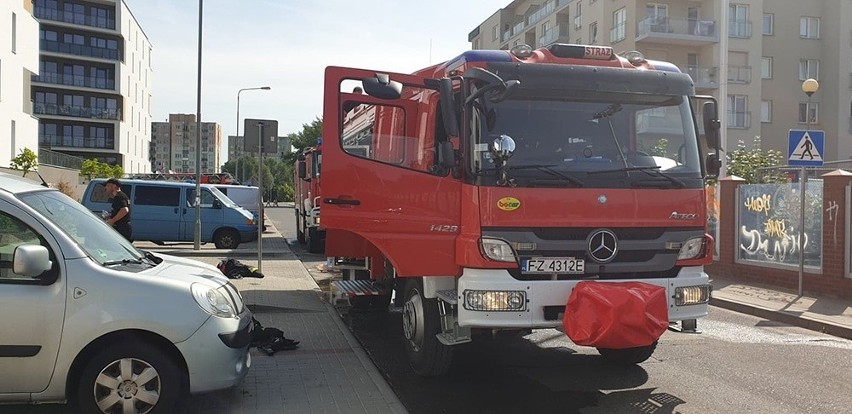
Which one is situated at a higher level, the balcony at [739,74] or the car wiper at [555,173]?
the balcony at [739,74]

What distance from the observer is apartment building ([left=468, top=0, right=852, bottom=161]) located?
38.5 metres

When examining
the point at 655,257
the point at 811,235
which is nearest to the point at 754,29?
the point at 811,235

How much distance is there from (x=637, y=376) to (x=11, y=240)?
531cm

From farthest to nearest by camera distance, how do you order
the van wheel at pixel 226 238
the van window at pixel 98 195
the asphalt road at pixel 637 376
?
the van wheel at pixel 226 238 < the van window at pixel 98 195 < the asphalt road at pixel 637 376

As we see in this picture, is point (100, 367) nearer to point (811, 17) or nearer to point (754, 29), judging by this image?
point (754, 29)

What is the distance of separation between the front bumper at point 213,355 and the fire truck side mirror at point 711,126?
14.5 ft

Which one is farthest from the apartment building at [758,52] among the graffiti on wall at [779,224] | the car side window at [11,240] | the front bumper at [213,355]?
the car side window at [11,240]

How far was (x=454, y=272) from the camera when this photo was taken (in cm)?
593

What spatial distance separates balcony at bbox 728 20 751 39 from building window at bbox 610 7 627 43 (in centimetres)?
561

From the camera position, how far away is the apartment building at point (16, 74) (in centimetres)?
3272

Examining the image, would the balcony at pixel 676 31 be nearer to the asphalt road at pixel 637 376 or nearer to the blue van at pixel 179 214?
the blue van at pixel 179 214

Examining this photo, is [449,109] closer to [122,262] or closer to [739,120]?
[122,262]

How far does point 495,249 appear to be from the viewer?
5.63 meters

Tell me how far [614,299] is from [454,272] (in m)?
1.32
